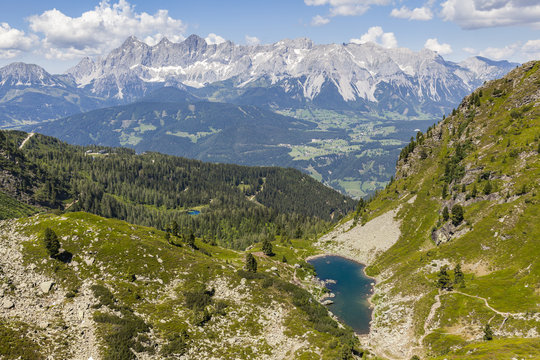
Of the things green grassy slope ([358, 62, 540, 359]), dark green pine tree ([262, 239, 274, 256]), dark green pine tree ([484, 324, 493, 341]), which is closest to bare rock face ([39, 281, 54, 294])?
green grassy slope ([358, 62, 540, 359])

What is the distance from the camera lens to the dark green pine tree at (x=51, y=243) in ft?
300

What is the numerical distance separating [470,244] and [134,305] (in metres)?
114

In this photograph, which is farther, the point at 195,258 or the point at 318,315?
the point at 195,258

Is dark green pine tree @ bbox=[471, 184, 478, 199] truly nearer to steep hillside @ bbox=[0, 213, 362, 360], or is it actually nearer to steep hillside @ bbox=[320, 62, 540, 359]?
steep hillside @ bbox=[320, 62, 540, 359]

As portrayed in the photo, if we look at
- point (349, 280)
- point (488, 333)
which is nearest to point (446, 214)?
point (349, 280)

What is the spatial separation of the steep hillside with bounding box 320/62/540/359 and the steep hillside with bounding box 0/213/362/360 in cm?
2619

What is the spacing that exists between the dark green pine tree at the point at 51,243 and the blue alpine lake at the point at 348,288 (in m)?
93.8

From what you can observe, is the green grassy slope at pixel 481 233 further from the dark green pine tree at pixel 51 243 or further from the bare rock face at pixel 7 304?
the dark green pine tree at pixel 51 243

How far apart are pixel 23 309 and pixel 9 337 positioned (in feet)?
38.7

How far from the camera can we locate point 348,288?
461 ft

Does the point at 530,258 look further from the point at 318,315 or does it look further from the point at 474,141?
the point at 474,141

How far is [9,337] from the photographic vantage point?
2422 inches

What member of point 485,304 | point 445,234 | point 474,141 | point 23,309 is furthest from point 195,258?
point 474,141

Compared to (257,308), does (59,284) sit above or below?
above
